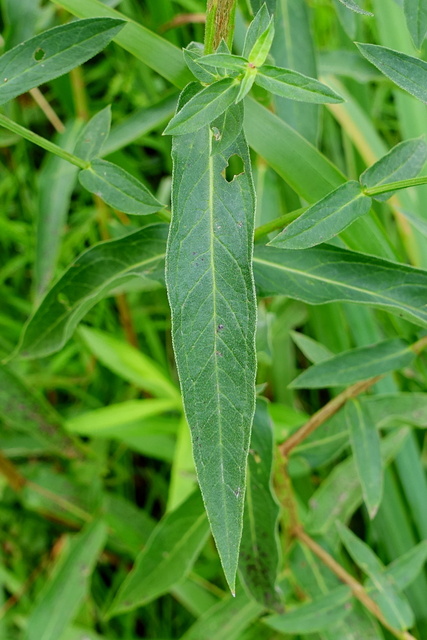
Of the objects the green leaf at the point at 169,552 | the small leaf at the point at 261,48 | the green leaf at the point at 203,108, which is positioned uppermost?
the small leaf at the point at 261,48

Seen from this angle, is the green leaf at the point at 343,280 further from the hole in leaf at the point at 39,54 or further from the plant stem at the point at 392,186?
the hole in leaf at the point at 39,54

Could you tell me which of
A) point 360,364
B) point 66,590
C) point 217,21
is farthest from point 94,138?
point 66,590

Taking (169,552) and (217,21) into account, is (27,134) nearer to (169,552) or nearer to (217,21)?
(217,21)

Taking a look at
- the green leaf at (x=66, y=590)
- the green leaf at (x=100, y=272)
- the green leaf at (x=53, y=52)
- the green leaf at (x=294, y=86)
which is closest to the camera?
the green leaf at (x=294, y=86)

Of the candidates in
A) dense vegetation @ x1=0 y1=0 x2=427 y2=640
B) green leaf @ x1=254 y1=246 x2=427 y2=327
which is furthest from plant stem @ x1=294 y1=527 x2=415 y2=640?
green leaf @ x1=254 y1=246 x2=427 y2=327

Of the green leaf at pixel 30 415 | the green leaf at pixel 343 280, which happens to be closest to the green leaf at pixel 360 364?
the green leaf at pixel 343 280
